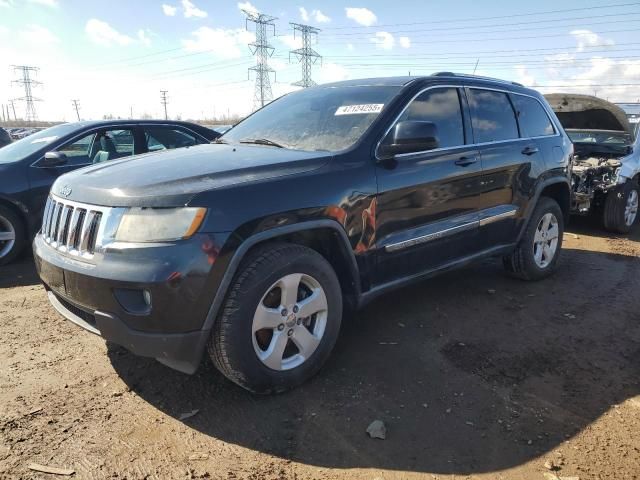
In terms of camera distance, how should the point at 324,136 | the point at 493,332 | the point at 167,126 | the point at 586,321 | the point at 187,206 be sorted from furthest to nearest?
the point at 167,126, the point at 586,321, the point at 493,332, the point at 324,136, the point at 187,206

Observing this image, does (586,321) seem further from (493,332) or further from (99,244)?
(99,244)

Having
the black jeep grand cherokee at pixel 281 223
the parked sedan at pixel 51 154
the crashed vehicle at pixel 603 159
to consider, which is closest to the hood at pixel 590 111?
the crashed vehicle at pixel 603 159

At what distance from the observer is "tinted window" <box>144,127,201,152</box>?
258 inches

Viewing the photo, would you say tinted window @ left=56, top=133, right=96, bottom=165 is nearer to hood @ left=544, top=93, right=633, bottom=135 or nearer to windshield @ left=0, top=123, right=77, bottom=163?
windshield @ left=0, top=123, right=77, bottom=163

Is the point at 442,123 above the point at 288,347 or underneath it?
above

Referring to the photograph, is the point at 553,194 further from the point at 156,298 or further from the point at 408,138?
the point at 156,298

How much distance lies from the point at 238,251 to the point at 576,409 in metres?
2.08

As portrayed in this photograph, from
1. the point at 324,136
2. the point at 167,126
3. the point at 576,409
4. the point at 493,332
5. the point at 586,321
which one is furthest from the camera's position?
the point at 167,126

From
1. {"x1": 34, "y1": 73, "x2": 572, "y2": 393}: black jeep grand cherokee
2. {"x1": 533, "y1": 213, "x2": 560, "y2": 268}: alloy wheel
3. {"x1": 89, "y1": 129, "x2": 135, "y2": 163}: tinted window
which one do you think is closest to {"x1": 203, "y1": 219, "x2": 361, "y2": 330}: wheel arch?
{"x1": 34, "y1": 73, "x2": 572, "y2": 393}: black jeep grand cherokee

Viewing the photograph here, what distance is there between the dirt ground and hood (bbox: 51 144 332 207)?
1.15 m

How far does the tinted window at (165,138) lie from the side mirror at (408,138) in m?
3.99

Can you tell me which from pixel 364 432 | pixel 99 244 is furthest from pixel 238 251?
pixel 364 432

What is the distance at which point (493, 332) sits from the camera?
3873 millimetres

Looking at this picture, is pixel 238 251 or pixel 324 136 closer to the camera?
pixel 238 251
